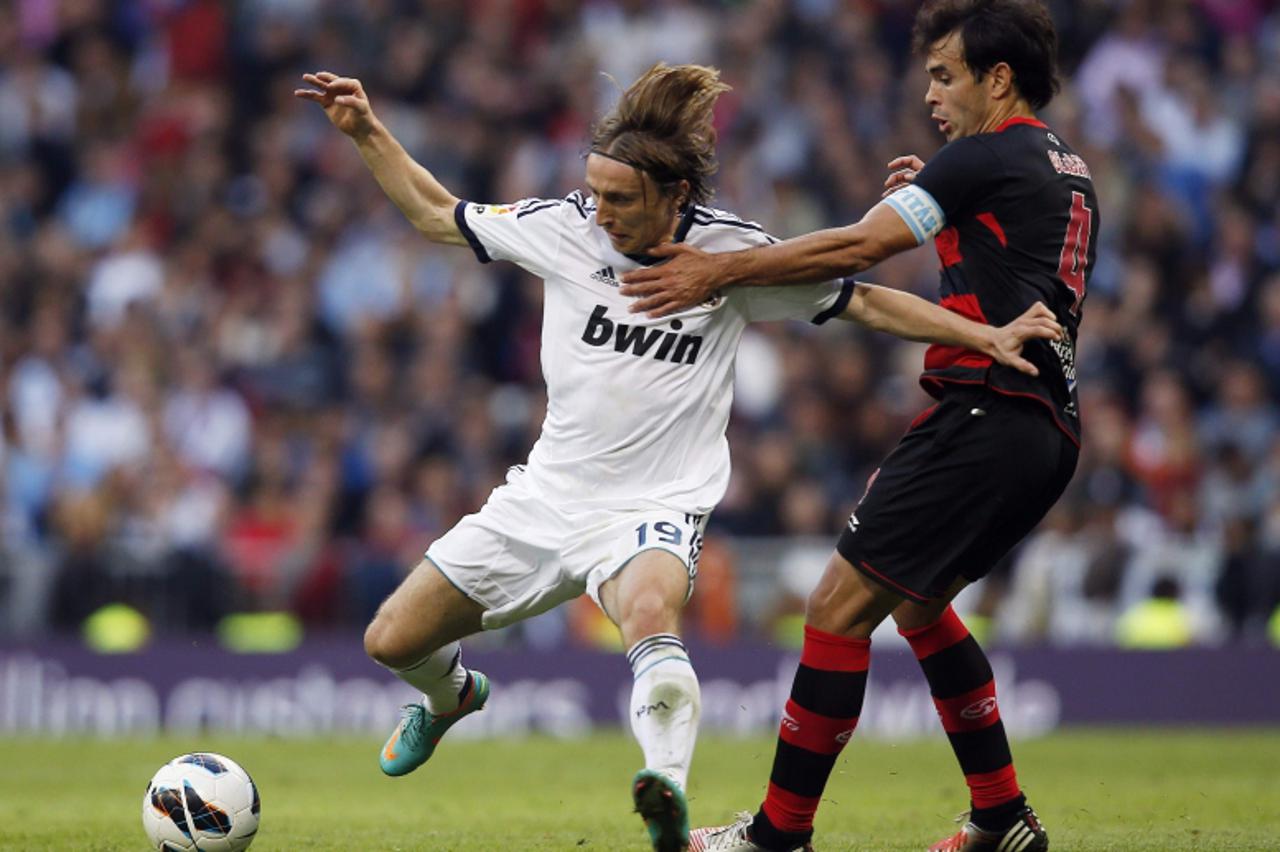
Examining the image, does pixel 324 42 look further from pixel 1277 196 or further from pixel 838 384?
pixel 1277 196

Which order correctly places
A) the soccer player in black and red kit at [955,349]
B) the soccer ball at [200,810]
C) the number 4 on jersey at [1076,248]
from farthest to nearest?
the soccer ball at [200,810], the number 4 on jersey at [1076,248], the soccer player in black and red kit at [955,349]

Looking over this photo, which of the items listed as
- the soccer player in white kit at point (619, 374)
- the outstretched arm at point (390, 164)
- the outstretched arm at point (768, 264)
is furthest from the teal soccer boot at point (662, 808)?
the outstretched arm at point (390, 164)

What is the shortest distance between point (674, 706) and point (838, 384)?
10.1 metres

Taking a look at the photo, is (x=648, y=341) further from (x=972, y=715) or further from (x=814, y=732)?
(x=972, y=715)

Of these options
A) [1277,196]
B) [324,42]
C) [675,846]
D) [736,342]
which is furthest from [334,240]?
[675,846]

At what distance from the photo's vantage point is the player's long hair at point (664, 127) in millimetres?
6891

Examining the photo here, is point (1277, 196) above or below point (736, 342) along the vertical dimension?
above

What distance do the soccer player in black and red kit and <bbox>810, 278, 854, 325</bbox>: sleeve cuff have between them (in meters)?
0.32

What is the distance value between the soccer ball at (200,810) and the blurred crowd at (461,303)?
8243 mm

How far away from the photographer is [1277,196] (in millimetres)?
16734

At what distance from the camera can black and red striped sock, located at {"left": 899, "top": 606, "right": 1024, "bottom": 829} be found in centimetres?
728

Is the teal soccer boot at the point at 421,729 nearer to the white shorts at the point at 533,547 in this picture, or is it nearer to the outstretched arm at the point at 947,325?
the white shorts at the point at 533,547

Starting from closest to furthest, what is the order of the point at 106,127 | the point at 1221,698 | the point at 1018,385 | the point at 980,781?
1. the point at 1018,385
2. the point at 980,781
3. the point at 1221,698
4. the point at 106,127

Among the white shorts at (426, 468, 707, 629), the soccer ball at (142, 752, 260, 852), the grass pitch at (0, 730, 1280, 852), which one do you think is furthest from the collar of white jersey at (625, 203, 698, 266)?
the soccer ball at (142, 752, 260, 852)
